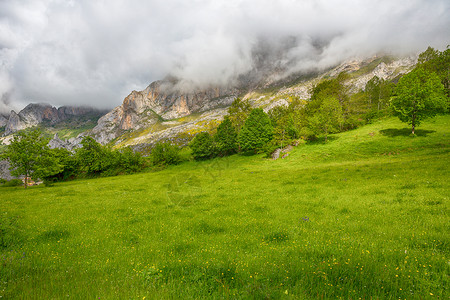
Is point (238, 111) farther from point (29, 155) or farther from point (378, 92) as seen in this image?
point (29, 155)

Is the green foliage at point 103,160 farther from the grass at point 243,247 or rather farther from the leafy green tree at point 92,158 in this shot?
the grass at point 243,247

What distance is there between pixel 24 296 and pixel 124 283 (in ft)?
6.41

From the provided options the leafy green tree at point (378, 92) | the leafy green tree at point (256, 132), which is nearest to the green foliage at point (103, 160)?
the leafy green tree at point (256, 132)

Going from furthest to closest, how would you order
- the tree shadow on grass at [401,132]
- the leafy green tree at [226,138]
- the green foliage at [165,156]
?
the green foliage at [165,156], the leafy green tree at [226,138], the tree shadow on grass at [401,132]

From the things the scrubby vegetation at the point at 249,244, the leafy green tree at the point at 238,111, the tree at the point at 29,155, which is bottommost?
the scrubby vegetation at the point at 249,244

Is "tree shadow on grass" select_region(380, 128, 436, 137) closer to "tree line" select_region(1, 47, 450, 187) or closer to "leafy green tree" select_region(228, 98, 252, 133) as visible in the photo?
"tree line" select_region(1, 47, 450, 187)

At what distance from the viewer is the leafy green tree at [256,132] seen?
57281 mm

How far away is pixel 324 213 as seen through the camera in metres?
11.0

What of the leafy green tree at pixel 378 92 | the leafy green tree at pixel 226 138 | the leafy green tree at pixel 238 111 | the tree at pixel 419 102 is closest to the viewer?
the tree at pixel 419 102

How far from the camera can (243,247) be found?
738 cm

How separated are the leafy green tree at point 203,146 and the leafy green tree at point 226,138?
8.87ft

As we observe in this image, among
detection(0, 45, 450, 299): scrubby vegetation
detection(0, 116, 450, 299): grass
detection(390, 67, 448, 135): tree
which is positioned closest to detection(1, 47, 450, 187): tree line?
detection(390, 67, 448, 135): tree

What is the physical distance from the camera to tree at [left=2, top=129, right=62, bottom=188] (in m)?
33.5

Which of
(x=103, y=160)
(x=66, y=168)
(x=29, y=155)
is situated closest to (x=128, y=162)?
(x=103, y=160)
